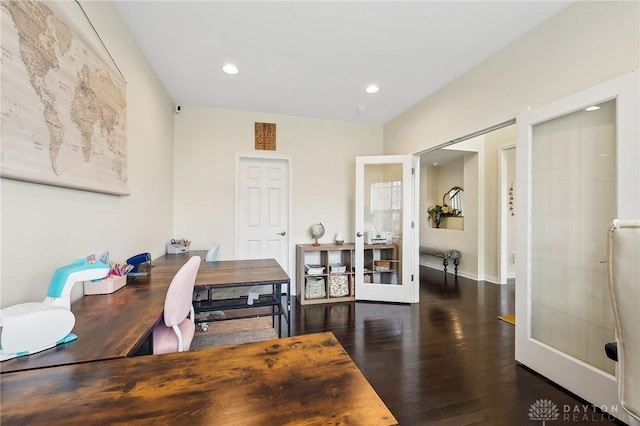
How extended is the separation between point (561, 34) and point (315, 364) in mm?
2672

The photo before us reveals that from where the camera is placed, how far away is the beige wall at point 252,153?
145 inches

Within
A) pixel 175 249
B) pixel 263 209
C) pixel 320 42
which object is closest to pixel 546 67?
pixel 320 42

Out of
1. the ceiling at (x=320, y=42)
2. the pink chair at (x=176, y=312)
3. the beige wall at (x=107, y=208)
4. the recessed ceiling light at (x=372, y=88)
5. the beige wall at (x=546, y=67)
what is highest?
the recessed ceiling light at (x=372, y=88)

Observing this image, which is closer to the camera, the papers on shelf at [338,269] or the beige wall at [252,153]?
the beige wall at [252,153]

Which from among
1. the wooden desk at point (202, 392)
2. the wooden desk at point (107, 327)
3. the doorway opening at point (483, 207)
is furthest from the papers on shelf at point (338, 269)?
the wooden desk at point (202, 392)

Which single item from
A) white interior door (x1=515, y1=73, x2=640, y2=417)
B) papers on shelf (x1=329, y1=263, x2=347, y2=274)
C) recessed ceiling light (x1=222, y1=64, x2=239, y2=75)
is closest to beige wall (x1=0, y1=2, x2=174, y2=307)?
recessed ceiling light (x1=222, y1=64, x2=239, y2=75)

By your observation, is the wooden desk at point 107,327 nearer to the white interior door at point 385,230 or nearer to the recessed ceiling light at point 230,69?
the recessed ceiling light at point 230,69

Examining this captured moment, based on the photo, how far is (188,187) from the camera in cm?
368

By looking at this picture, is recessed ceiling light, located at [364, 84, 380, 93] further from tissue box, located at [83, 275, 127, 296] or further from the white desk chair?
tissue box, located at [83, 275, 127, 296]

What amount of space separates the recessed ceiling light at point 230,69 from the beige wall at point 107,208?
2.32 ft

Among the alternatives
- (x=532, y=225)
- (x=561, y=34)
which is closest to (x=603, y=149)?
(x=532, y=225)

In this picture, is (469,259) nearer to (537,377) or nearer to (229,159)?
(537,377)

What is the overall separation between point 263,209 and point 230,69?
1918mm

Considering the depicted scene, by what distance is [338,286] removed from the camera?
384 cm
